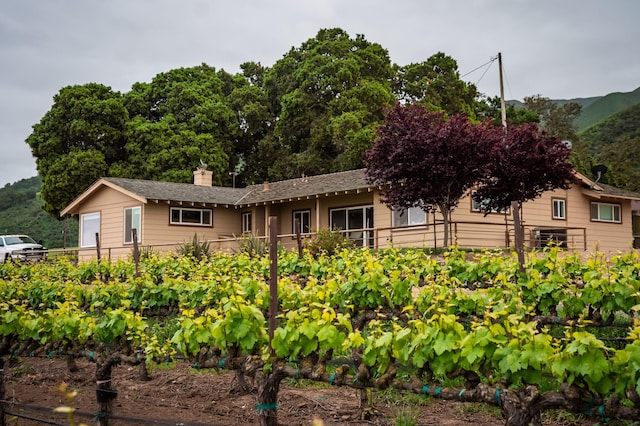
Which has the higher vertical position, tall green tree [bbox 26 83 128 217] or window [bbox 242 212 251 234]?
tall green tree [bbox 26 83 128 217]

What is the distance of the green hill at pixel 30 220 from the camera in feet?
150

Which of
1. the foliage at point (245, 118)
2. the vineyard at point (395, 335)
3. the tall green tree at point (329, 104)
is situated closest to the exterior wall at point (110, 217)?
the foliage at point (245, 118)

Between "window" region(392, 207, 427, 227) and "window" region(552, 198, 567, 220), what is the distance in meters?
6.10

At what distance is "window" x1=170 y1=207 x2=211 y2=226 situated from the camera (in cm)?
2502

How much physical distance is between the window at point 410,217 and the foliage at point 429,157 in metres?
2.02

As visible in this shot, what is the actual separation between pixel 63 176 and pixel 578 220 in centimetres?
2358

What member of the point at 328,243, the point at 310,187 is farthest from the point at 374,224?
the point at 328,243

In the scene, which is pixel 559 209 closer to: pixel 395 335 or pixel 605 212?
pixel 605 212

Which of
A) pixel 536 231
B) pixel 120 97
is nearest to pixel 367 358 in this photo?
pixel 536 231

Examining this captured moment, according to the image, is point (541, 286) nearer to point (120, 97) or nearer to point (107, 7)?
point (107, 7)

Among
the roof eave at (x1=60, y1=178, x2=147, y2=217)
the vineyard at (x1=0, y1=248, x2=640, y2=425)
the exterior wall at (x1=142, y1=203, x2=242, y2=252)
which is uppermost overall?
the roof eave at (x1=60, y1=178, x2=147, y2=217)

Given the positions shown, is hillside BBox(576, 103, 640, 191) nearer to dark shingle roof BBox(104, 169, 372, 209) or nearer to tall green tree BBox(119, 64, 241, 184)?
tall green tree BBox(119, 64, 241, 184)

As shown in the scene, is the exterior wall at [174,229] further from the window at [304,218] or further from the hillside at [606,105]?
the hillside at [606,105]

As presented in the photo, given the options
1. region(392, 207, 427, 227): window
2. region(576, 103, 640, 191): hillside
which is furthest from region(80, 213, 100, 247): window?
region(576, 103, 640, 191): hillside
